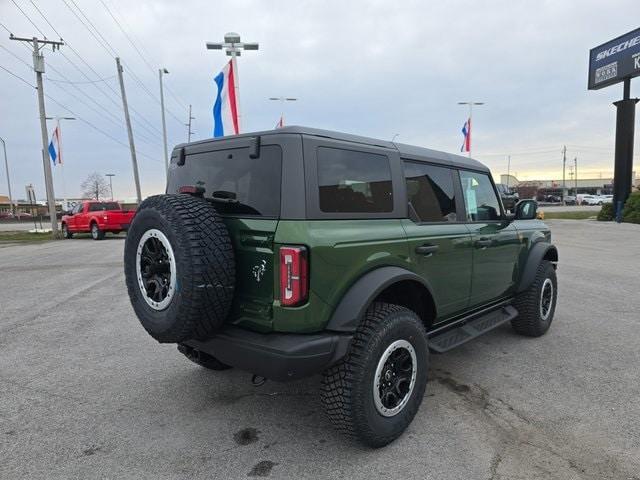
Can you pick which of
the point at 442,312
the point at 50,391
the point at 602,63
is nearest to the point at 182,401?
the point at 50,391

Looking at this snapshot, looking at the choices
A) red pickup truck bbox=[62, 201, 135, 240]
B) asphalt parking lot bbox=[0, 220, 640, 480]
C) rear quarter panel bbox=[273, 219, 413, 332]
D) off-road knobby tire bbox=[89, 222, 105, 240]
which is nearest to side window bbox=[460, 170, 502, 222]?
asphalt parking lot bbox=[0, 220, 640, 480]

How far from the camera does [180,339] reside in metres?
2.53

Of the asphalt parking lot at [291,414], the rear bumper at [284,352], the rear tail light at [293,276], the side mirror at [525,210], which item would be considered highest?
the side mirror at [525,210]

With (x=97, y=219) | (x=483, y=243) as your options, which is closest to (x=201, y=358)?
(x=483, y=243)

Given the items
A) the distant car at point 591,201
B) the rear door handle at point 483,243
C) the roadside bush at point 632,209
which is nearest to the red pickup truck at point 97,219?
the rear door handle at point 483,243

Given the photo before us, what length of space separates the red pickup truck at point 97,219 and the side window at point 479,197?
1734cm

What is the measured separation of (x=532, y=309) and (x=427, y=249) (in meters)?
2.20

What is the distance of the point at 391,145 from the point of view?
318 cm

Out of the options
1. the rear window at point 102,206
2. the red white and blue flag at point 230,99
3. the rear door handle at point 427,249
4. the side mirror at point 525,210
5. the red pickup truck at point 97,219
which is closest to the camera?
the rear door handle at point 427,249

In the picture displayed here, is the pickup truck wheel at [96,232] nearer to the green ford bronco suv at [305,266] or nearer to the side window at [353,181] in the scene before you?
the green ford bronco suv at [305,266]

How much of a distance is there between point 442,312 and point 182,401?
2148mm

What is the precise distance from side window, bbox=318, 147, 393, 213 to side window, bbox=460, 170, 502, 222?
115 centimetres

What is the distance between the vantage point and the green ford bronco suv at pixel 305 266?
7.84 ft

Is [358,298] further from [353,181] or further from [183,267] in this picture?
[183,267]
